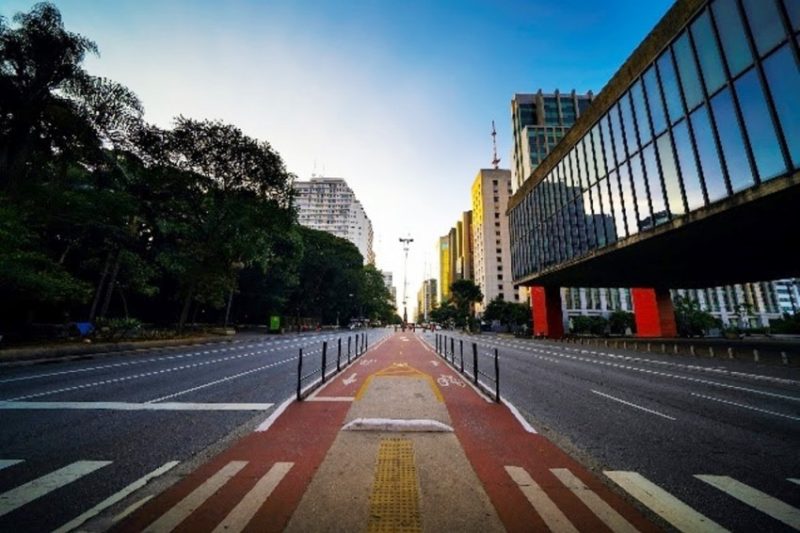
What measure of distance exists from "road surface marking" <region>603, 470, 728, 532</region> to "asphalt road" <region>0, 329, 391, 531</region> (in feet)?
18.2

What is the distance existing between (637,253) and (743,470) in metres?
25.0

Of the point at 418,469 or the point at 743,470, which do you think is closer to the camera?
the point at 418,469

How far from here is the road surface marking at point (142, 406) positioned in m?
7.87

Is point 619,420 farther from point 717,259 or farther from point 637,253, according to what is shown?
point 717,259

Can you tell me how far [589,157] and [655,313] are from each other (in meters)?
27.2

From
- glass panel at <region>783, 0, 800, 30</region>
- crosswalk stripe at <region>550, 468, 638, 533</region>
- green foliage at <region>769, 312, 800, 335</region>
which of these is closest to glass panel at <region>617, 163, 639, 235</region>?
glass panel at <region>783, 0, 800, 30</region>

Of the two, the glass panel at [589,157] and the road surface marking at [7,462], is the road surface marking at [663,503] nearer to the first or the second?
the road surface marking at [7,462]

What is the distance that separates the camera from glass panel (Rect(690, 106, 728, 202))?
16.9 metres

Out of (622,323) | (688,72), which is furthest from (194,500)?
(622,323)

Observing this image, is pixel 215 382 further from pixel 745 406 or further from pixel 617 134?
pixel 617 134

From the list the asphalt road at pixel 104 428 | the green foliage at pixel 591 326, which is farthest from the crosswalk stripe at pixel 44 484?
the green foliage at pixel 591 326

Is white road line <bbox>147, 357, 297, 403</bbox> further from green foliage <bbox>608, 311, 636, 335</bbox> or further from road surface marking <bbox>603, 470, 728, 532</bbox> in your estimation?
green foliage <bbox>608, 311, 636, 335</bbox>

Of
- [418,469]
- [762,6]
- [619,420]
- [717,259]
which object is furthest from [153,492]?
[717,259]

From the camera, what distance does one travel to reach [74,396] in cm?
911
